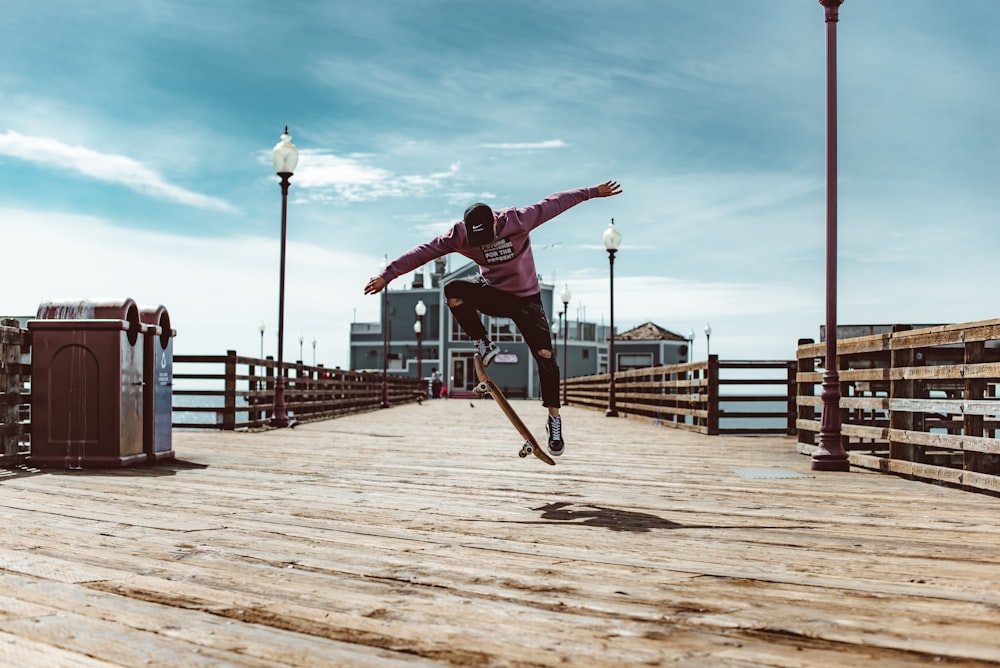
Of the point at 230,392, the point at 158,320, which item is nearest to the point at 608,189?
the point at 158,320

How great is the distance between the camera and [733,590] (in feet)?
10.6

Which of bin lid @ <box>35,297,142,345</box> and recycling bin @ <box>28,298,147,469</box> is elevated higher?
bin lid @ <box>35,297,142,345</box>

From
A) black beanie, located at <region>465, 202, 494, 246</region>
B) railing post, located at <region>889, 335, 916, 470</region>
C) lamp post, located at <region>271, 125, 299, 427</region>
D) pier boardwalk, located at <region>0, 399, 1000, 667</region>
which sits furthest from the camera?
lamp post, located at <region>271, 125, 299, 427</region>

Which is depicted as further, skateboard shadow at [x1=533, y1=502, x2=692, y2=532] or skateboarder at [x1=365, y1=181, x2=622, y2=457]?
skateboarder at [x1=365, y1=181, x2=622, y2=457]

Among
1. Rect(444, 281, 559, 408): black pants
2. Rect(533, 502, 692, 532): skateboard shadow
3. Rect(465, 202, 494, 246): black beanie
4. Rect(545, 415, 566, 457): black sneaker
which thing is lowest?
Rect(533, 502, 692, 532): skateboard shadow

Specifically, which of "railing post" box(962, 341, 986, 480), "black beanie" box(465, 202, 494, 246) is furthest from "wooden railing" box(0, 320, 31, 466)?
"railing post" box(962, 341, 986, 480)

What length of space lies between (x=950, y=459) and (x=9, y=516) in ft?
33.8

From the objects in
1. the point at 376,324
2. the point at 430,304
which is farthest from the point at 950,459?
the point at 376,324

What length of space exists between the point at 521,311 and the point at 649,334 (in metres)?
68.8

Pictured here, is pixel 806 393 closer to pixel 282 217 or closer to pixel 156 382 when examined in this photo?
pixel 156 382

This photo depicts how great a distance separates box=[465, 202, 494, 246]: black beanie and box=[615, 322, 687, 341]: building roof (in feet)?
224

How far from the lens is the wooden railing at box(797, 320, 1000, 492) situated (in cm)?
669

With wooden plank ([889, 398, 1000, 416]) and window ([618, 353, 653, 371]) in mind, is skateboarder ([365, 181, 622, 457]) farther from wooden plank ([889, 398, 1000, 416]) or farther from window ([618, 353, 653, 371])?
window ([618, 353, 653, 371])

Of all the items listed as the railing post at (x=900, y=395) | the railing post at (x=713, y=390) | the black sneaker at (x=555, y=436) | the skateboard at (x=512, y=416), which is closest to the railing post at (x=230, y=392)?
the railing post at (x=713, y=390)
